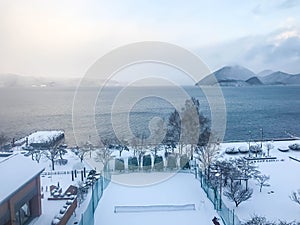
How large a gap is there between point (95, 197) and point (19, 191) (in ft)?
9.28

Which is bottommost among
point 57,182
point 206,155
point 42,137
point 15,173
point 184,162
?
point 57,182

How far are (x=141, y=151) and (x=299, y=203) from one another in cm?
752

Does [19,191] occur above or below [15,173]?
below

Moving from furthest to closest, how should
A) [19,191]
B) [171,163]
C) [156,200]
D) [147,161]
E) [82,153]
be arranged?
[82,153] < [147,161] < [171,163] < [156,200] < [19,191]

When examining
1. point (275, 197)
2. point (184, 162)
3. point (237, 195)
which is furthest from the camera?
point (184, 162)

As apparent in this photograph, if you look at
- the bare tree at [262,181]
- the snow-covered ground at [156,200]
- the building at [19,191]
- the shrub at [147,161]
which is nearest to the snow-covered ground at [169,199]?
the snow-covered ground at [156,200]

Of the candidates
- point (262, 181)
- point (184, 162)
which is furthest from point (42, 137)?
point (262, 181)

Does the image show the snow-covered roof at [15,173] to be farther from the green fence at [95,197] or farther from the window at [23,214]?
the green fence at [95,197]

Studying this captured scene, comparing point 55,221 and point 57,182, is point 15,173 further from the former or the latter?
point 57,182

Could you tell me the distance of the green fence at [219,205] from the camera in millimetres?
7517

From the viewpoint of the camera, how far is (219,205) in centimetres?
830

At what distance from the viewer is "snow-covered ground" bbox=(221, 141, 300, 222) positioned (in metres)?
8.85

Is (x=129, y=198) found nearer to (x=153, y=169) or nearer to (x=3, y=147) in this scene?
(x=153, y=169)

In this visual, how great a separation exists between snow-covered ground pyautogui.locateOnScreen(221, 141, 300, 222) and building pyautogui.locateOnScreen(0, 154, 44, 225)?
505 cm
